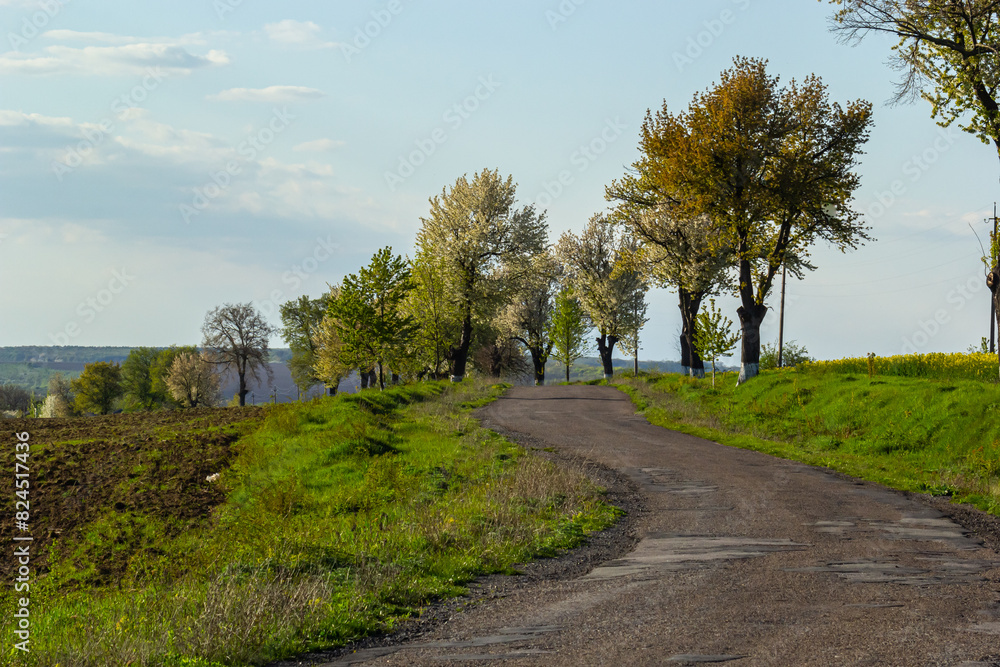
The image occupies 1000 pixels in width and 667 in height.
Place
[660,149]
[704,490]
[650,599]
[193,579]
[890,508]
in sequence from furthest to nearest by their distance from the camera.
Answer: [660,149] → [704,490] → [890,508] → [193,579] → [650,599]

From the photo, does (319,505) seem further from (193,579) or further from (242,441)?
(242,441)

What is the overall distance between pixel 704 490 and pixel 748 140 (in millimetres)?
21699

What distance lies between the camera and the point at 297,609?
7.42 metres

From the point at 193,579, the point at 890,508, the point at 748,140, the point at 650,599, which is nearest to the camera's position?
the point at 650,599

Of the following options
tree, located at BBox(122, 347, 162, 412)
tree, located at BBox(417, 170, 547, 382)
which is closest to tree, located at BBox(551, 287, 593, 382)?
tree, located at BBox(417, 170, 547, 382)

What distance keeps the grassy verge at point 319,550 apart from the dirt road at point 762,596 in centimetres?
102

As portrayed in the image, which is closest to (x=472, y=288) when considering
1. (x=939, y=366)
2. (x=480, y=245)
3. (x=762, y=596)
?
(x=480, y=245)

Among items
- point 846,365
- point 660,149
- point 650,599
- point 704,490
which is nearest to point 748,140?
point 660,149

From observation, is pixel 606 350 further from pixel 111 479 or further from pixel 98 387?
pixel 98 387

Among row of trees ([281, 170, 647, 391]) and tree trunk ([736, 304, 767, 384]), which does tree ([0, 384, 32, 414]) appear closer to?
row of trees ([281, 170, 647, 391])

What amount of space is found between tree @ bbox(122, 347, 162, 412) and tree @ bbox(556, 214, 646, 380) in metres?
69.8

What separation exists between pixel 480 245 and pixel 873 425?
35454 millimetres

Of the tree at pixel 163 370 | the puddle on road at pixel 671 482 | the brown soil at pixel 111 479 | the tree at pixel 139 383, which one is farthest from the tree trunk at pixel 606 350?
the tree at pixel 139 383

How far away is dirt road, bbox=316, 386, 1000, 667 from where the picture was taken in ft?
20.7
